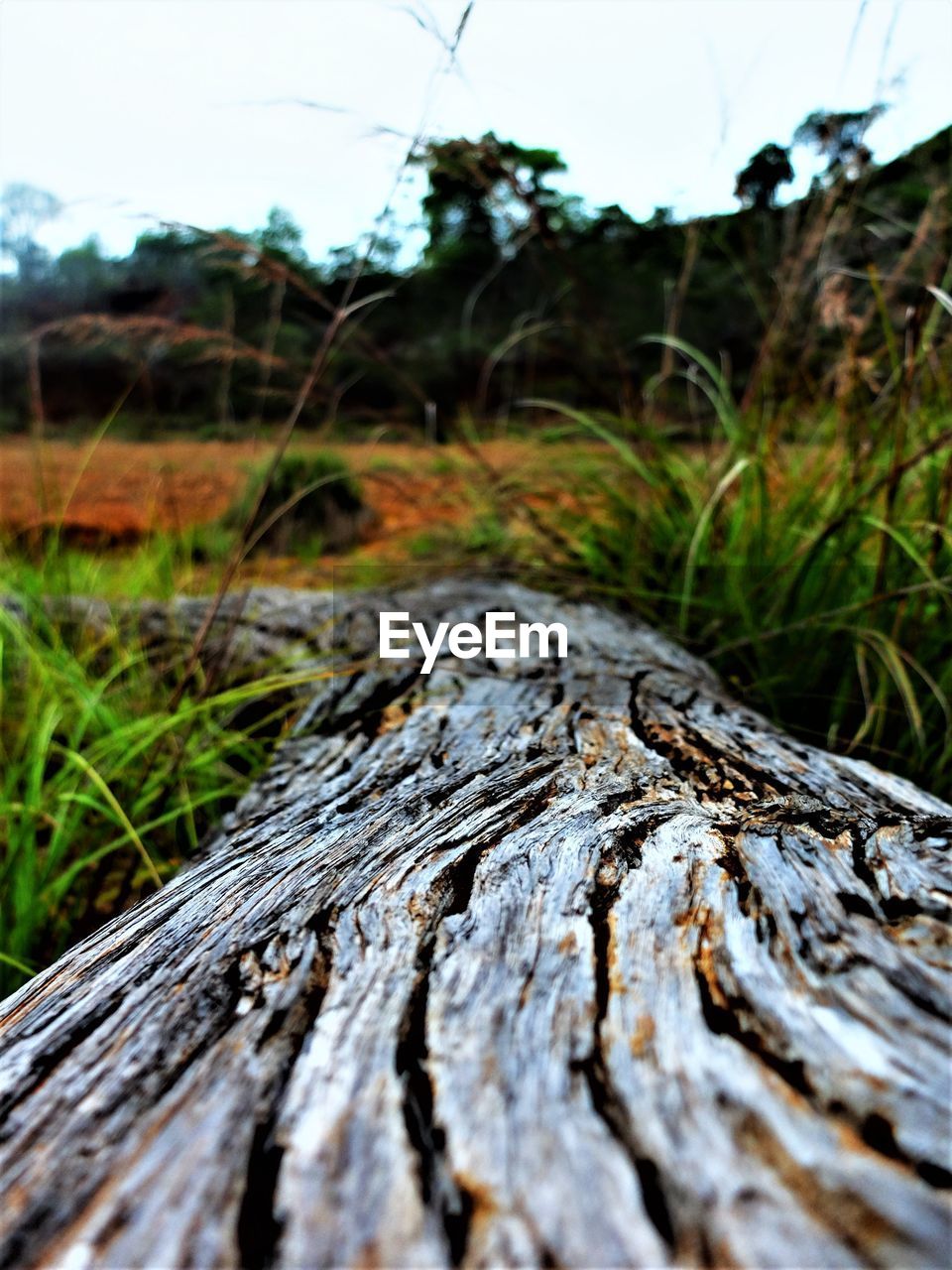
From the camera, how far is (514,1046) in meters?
0.49

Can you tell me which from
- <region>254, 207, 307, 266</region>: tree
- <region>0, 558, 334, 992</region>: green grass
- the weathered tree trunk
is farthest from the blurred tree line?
the weathered tree trunk

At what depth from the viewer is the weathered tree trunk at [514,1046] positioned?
39cm

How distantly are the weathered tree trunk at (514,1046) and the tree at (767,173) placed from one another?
1.72 meters

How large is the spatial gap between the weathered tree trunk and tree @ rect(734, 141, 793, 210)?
1723 millimetres

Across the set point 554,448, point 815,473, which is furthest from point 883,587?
point 554,448

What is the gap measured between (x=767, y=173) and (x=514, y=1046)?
7.72 ft

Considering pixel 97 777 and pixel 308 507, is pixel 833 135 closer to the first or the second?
pixel 97 777

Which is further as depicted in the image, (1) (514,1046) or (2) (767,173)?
(2) (767,173)

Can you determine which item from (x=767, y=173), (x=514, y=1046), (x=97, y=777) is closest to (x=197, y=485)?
(x=767, y=173)

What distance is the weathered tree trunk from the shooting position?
0.39m

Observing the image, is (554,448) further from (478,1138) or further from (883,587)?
(478,1138)

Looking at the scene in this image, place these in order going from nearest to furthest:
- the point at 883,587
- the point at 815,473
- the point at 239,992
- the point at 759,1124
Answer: the point at 759,1124 < the point at 239,992 < the point at 883,587 < the point at 815,473

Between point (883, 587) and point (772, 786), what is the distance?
0.72 meters

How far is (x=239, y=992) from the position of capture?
0.58 metres
